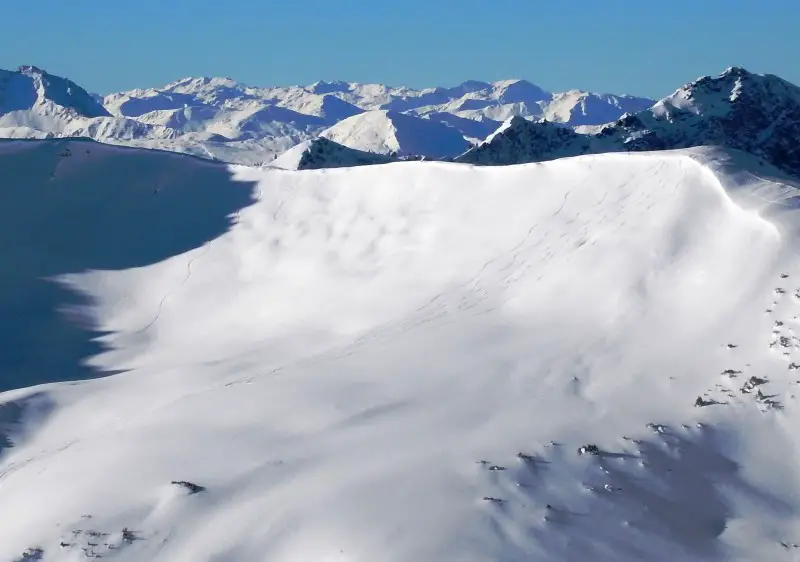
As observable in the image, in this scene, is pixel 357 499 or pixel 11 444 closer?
pixel 357 499

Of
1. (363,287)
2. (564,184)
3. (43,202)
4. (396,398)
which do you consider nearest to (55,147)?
(43,202)

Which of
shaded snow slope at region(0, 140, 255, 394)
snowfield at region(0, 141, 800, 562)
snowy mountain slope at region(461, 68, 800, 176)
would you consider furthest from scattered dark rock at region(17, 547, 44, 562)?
snowy mountain slope at region(461, 68, 800, 176)

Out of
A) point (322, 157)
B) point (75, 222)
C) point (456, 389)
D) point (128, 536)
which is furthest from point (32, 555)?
point (322, 157)

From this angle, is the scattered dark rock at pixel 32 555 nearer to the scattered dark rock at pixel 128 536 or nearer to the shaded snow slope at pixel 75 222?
the scattered dark rock at pixel 128 536

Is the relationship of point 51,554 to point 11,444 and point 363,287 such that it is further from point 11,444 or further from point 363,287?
point 363,287

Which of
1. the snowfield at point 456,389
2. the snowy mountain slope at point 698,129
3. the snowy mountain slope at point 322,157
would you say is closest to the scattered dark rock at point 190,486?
the snowfield at point 456,389

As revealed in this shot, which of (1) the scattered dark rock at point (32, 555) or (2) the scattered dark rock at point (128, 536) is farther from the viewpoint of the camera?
(1) the scattered dark rock at point (32, 555)
